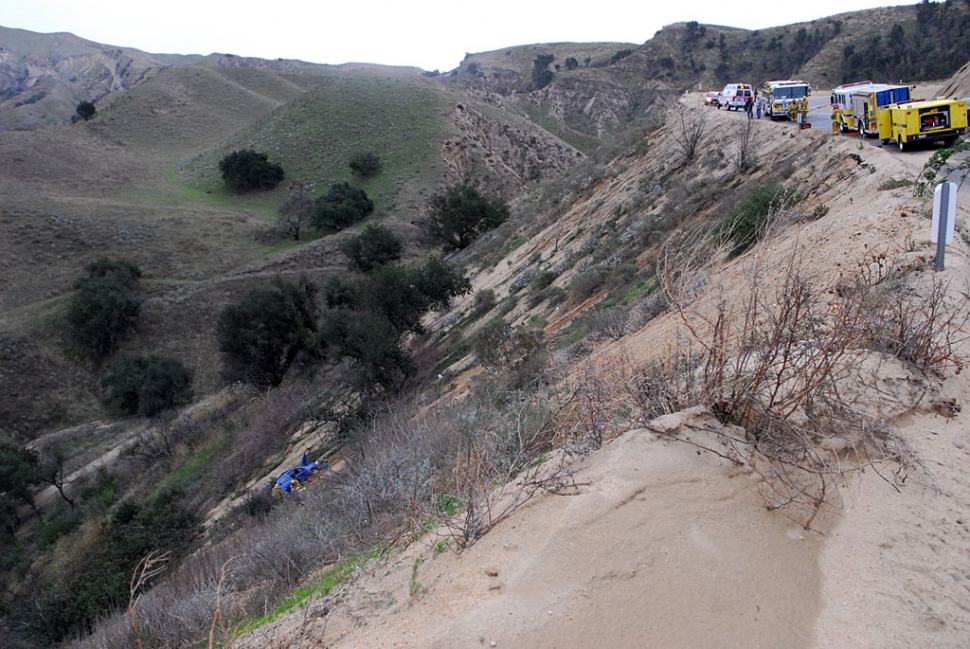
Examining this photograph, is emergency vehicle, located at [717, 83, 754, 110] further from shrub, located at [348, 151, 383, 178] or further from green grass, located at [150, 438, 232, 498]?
shrub, located at [348, 151, 383, 178]

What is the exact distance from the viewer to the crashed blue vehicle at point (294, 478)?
483 inches

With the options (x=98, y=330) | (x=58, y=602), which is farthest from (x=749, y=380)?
(x=98, y=330)

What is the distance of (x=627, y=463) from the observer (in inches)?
162

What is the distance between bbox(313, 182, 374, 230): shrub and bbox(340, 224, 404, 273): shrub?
27.9 feet

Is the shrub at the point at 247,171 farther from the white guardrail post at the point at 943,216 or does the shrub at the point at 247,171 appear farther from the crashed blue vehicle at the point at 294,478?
the white guardrail post at the point at 943,216

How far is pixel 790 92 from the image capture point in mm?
24672

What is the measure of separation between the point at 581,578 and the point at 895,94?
20.0 metres

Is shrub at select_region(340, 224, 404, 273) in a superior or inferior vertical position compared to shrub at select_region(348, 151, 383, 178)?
inferior

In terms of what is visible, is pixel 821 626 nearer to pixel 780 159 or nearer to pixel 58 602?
pixel 58 602

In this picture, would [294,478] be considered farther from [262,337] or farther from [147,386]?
[147,386]

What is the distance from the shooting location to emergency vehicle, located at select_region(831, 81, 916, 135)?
16.4m

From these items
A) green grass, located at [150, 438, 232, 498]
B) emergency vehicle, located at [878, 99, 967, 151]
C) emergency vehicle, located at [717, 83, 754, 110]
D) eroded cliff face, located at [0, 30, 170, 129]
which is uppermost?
eroded cliff face, located at [0, 30, 170, 129]

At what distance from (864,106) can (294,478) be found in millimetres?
17661

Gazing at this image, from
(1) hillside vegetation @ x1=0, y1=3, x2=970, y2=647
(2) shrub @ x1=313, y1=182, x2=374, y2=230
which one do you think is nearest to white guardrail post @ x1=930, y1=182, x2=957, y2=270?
(1) hillside vegetation @ x1=0, y1=3, x2=970, y2=647
